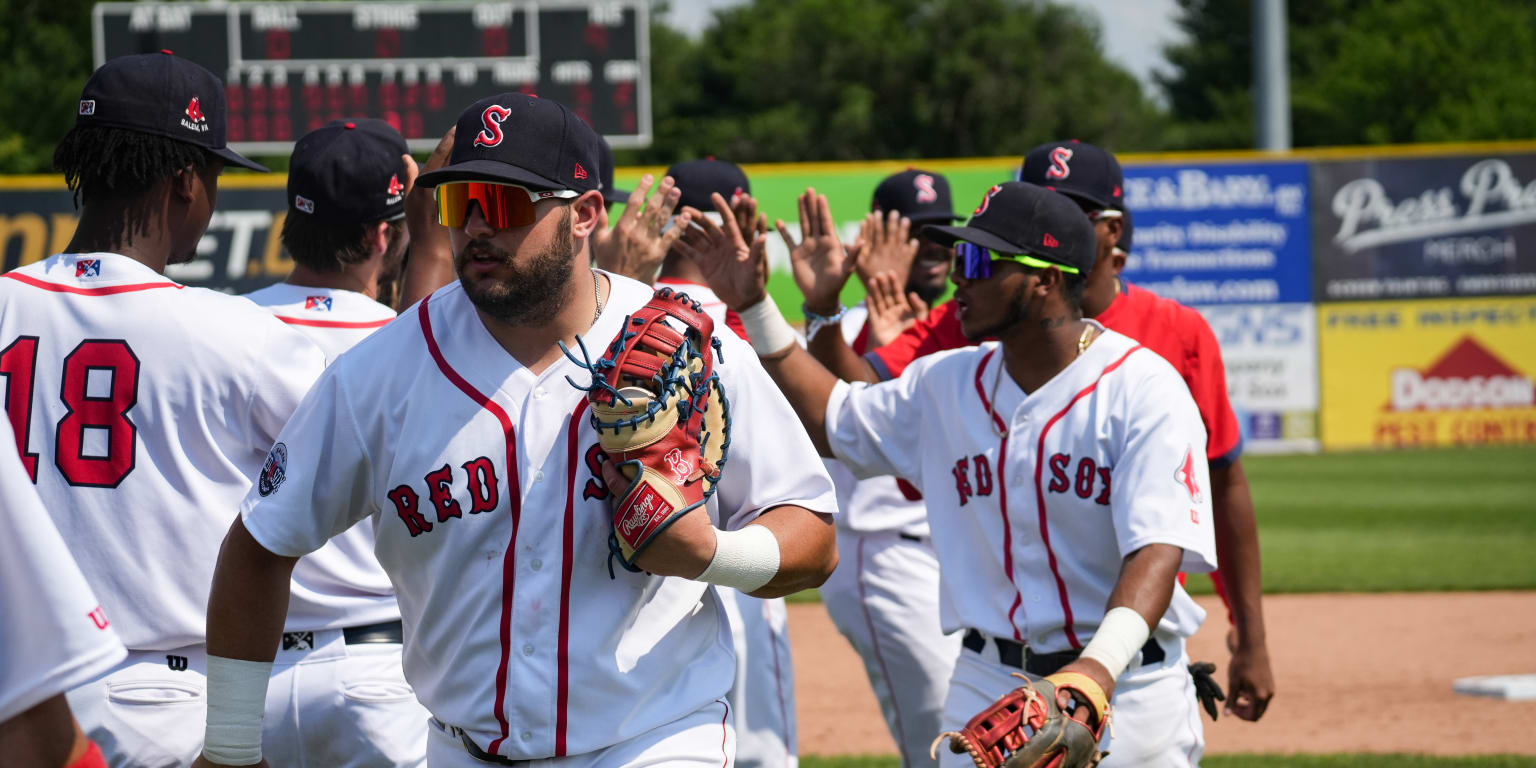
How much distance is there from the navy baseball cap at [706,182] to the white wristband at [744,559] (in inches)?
106

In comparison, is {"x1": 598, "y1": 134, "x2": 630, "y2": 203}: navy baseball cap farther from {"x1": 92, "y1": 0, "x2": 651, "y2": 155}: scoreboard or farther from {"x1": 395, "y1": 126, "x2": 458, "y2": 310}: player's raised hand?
{"x1": 92, "y1": 0, "x2": 651, "y2": 155}: scoreboard

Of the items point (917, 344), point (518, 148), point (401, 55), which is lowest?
point (917, 344)

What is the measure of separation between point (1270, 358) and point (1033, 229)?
17514 mm

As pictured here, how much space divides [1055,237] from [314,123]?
13.2 m

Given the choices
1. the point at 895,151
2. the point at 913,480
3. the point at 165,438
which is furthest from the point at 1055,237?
the point at 895,151

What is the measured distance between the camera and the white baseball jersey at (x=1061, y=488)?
3527mm

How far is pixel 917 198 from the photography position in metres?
6.25

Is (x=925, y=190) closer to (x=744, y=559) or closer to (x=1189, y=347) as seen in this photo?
(x=1189, y=347)

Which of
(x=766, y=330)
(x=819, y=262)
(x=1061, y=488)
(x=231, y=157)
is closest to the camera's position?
(x=231, y=157)

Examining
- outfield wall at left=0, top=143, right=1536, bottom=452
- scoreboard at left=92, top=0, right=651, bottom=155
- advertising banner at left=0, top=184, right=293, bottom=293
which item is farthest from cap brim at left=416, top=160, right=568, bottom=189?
outfield wall at left=0, top=143, right=1536, bottom=452

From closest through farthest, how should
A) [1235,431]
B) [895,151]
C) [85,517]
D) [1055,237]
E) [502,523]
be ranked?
[502,523] < [85,517] < [1055,237] < [1235,431] < [895,151]

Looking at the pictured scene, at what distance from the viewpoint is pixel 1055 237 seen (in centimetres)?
382

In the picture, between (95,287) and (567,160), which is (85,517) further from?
(567,160)

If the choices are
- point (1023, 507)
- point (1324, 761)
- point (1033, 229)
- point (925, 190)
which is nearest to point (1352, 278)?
point (1324, 761)
